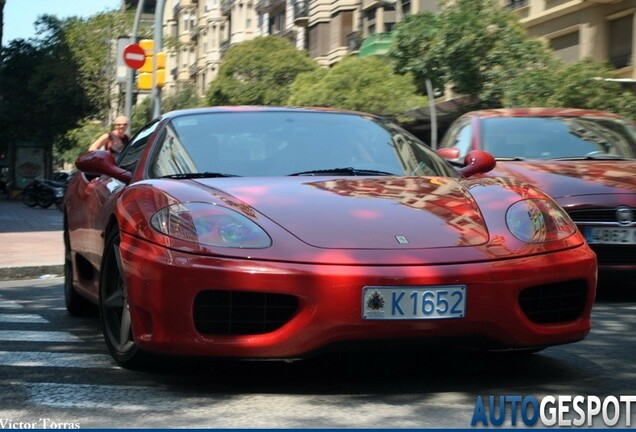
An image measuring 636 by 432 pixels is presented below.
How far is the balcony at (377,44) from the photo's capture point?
4153 centimetres

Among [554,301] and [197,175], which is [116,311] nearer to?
[197,175]

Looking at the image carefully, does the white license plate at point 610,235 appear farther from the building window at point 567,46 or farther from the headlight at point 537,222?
the building window at point 567,46

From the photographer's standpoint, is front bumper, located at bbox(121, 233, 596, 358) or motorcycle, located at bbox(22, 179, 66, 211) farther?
motorcycle, located at bbox(22, 179, 66, 211)

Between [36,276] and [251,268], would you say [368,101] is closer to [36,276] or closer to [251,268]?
[36,276]

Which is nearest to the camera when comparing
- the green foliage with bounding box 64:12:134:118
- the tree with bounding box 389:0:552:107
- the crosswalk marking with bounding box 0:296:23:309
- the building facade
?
the crosswalk marking with bounding box 0:296:23:309

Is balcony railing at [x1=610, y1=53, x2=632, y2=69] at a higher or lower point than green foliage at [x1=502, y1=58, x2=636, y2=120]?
higher

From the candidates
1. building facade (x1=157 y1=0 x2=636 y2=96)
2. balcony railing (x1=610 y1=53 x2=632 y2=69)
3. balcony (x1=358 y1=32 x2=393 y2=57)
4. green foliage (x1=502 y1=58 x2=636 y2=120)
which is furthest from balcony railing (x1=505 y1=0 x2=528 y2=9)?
green foliage (x1=502 y1=58 x2=636 y2=120)

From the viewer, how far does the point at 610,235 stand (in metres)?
8.12

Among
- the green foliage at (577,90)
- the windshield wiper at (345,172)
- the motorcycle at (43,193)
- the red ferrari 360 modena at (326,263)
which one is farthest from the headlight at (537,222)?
the motorcycle at (43,193)

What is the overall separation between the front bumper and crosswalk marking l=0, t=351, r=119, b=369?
740 mm
